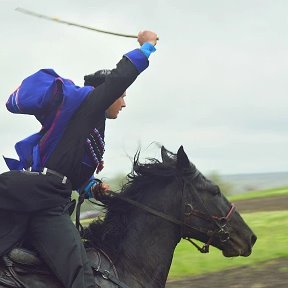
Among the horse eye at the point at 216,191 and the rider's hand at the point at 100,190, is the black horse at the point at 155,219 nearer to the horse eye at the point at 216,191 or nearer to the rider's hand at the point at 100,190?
the horse eye at the point at 216,191

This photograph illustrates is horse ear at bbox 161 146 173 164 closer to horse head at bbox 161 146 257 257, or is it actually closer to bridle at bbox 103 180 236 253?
horse head at bbox 161 146 257 257

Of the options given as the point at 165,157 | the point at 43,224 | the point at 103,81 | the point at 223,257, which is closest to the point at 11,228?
the point at 43,224

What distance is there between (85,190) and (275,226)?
46.5 feet

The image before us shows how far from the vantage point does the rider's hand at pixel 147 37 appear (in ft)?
16.7

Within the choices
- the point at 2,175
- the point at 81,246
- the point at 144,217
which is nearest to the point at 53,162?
the point at 2,175

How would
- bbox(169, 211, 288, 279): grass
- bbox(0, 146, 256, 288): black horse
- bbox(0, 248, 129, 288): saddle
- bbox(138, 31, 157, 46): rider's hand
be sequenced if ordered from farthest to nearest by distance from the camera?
bbox(169, 211, 288, 279): grass → bbox(0, 146, 256, 288): black horse → bbox(138, 31, 157, 46): rider's hand → bbox(0, 248, 129, 288): saddle

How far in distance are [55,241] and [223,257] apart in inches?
408

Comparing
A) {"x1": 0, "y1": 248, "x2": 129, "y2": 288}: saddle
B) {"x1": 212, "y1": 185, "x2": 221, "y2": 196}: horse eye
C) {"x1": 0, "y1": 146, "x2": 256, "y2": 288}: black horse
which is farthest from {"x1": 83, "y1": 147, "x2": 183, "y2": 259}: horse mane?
{"x1": 212, "y1": 185, "x2": 221, "y2": 196}: horse eye

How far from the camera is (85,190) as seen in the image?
5801mm

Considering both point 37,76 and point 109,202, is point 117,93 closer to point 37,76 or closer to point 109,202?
point 37,76

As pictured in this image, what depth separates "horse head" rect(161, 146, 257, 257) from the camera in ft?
17.9

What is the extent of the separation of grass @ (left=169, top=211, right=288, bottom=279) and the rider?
8486 mm

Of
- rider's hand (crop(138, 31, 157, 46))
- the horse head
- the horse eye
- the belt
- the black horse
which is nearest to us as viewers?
the belt

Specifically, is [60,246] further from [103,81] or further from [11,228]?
[103,81]
